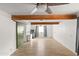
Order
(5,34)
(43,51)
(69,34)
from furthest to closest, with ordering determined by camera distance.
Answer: (69,34) → (43,51) → (5,34)

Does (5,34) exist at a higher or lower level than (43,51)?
higher

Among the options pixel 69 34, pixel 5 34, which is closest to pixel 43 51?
pixel 69 34

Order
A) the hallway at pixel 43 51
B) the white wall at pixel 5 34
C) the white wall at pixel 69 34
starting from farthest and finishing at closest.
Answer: the white wall at pixel 69 34, the hallway at pixel 43 51, the white wall at pixel 5 34

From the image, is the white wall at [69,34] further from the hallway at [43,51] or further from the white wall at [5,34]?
the white wall at [5,34]

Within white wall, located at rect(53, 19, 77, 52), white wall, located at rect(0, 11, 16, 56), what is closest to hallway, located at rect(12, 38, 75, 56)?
white wall, located at rect(53, 19, 77, 52)

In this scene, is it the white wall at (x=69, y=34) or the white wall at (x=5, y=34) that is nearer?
the white wall at (x=5, y=34)

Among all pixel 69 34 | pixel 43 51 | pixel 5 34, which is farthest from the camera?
pixel 69 34

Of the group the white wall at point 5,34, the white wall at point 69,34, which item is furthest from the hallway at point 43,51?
the white wall at point 5,34

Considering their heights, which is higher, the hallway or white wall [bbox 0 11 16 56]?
white wall [bbox 0 11 16 56]

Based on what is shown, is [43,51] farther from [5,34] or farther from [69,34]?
[5,34]

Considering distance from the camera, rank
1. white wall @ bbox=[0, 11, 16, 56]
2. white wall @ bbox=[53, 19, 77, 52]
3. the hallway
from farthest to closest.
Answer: white wall @ bbox=[53, 19, 77, 52]
the hallway
white wall @ bbox=[0, 11, 16, 56]

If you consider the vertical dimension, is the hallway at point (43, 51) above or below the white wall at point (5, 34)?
below

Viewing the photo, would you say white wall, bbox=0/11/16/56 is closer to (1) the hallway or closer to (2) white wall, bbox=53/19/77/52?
(1) the hallway

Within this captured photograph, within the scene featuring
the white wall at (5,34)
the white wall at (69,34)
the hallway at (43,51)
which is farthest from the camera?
the white wall at (69,34)
